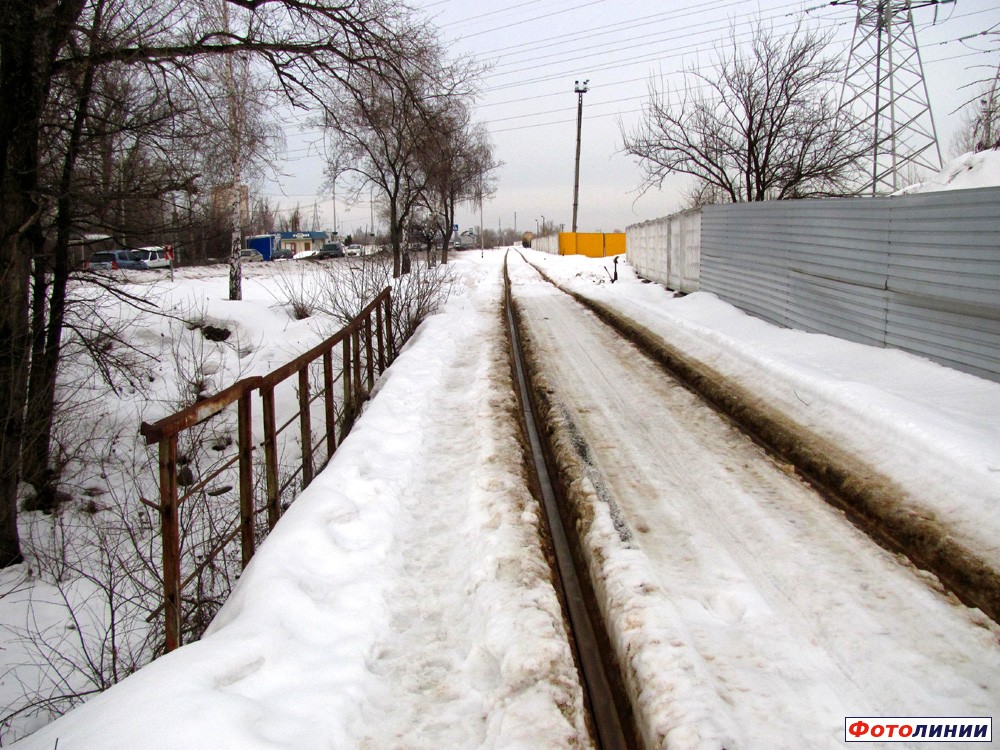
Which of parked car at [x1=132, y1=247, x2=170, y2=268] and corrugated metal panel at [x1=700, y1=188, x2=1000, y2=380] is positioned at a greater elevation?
parked car at [x1=132, y1=247, x2=170, y2=268]

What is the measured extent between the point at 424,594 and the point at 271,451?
5.43 feet

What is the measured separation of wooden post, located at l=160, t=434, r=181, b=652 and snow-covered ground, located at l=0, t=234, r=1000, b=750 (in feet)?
0.92

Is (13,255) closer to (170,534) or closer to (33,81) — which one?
(33,81)

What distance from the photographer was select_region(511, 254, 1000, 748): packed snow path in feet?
9.00

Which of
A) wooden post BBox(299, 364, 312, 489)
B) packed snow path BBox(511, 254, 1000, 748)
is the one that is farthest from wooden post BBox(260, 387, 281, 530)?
packed snow path BBox(511, 254, 1000, 748)

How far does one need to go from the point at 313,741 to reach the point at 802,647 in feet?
7.11

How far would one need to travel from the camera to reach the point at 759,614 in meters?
3.41

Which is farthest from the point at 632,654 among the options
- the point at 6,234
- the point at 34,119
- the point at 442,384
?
the point at 34,119

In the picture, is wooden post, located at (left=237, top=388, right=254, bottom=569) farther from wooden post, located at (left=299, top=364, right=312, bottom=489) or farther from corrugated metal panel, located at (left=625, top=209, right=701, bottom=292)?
corrugated metal panel, located at (left=625, top=209, right=701, bottom=292)

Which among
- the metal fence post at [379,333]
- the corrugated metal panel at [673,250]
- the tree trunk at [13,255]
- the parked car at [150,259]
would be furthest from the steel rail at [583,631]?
the parked car at [150,259]

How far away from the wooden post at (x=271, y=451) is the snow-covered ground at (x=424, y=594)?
306mm

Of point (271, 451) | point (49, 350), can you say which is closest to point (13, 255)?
point (49, 350)

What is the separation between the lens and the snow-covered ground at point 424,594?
258 cm

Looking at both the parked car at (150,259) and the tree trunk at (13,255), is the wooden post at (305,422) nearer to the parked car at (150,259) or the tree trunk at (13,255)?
the tree trunk at (13,255)
